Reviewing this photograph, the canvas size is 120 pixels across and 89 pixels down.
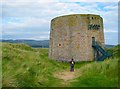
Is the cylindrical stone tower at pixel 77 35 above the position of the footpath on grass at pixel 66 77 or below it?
above

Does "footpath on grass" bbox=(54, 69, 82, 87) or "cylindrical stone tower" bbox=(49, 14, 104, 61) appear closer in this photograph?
"footpath on grass" bbox=(54, 69, 82, 87)

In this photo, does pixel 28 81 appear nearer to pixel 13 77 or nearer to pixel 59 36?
pixel 13 77

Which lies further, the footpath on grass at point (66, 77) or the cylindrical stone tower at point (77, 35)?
the cylindrical stone tower at point (77, 35)

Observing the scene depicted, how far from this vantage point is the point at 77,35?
21.8 metres

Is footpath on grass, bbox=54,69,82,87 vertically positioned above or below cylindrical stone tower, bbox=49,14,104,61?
below

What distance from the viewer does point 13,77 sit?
7.52 metres

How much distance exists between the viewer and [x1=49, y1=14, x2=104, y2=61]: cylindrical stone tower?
21750 millimetres

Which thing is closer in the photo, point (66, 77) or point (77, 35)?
point (66, 77)

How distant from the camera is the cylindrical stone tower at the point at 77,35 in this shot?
71.4ft

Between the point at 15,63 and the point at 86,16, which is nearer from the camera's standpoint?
the point at 15,63

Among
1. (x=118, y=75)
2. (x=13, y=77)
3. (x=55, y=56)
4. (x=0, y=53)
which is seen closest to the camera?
(x=13, y=77)

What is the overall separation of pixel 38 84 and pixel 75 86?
124 centimetres

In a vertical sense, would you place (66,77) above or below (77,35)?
below

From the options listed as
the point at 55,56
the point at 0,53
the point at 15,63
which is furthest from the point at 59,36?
the point at 15,63
